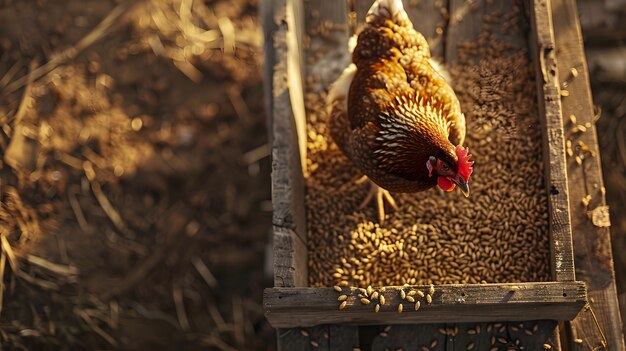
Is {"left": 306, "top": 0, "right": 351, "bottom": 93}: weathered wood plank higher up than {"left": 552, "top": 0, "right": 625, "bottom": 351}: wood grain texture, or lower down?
higher up

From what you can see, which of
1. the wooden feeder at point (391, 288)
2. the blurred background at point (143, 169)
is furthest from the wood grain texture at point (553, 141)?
the blurred background at point (143, 169)

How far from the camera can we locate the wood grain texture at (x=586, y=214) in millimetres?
2525

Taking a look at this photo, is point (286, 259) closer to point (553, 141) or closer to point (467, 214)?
point (467, 214)

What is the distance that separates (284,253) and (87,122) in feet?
6.20

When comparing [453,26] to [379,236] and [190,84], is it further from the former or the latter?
[190,84]

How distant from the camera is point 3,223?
10.6ft

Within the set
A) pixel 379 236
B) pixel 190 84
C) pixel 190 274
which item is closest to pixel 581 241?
pixel 379 236

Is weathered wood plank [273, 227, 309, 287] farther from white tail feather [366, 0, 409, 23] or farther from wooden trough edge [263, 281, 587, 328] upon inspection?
white tail feather [366, 0, 409, 23]

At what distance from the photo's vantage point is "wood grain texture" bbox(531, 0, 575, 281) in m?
2.42

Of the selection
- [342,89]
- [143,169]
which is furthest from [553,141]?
[143,169]

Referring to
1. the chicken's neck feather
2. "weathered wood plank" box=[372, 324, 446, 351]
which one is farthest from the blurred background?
the chicken's neck feather

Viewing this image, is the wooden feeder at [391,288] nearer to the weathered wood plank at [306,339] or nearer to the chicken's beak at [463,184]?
the weathered wood plank at [306,339]

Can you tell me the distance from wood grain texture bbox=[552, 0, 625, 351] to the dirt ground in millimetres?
1722

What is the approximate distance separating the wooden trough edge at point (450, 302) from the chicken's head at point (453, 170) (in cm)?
40
